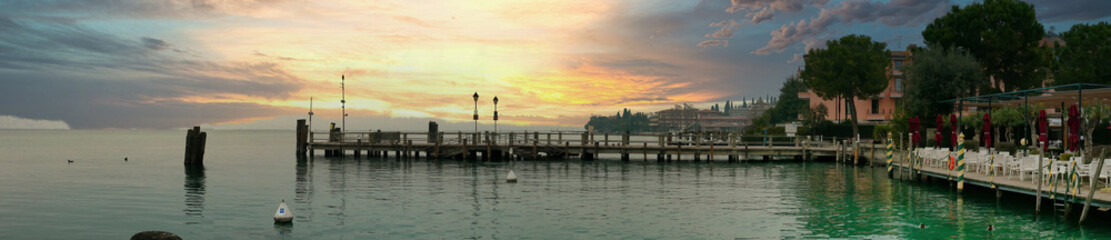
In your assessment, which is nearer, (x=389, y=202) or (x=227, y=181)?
(x=389, y=202)

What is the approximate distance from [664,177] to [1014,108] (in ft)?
69.3

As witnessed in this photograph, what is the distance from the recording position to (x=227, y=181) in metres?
40.3

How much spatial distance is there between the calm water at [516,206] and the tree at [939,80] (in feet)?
39.4

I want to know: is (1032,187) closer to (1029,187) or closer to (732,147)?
(1029,187)

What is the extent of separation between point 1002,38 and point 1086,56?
975 centimetres

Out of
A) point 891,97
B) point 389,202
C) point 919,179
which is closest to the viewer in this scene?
point 389,202

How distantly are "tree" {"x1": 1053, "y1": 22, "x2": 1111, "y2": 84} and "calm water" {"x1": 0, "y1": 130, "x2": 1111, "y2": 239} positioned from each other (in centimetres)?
2839

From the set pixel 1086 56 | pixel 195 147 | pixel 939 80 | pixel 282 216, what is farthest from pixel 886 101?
pixel 282 216

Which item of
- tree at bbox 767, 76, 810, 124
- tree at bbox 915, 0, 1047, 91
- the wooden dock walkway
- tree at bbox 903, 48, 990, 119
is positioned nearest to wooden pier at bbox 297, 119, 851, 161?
tree at bbox 903, 48, 990, 119

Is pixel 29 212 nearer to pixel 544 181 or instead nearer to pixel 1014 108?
pixel 544 181

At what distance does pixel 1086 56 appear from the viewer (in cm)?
6116

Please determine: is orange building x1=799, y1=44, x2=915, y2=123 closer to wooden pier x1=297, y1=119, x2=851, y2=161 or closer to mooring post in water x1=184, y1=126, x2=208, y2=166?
wooden pier x1=297, y1=119, x2=851, y2=161

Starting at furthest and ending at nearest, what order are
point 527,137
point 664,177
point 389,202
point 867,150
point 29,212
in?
1. point 527,137
2. point 867,150
3. point 664,177
4. point 389,202
5. point 29,212

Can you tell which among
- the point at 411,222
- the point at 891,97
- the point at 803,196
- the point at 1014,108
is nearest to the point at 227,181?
the point at 411,222
